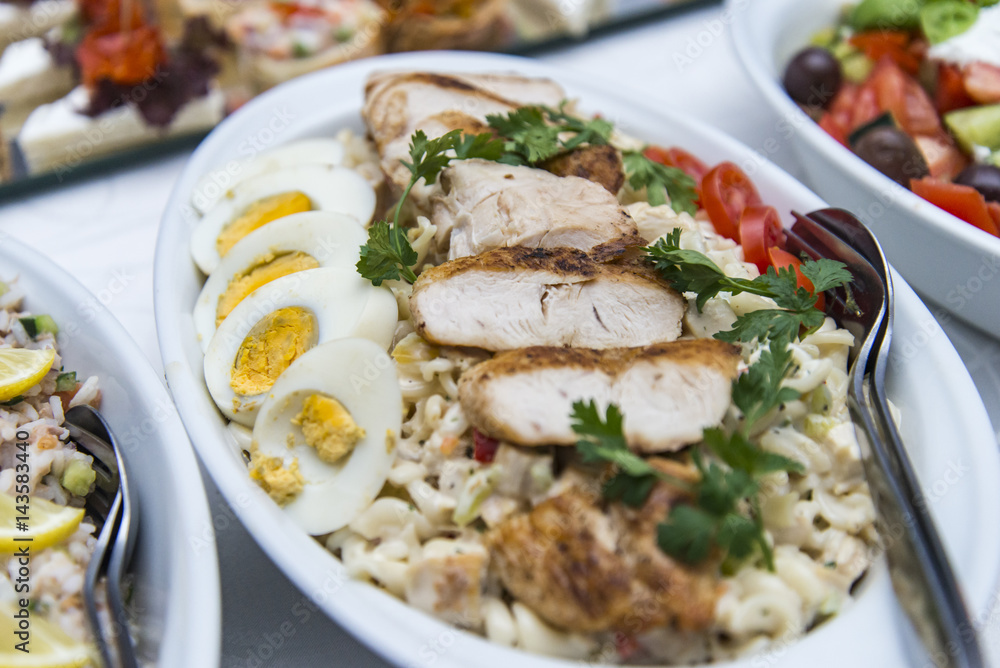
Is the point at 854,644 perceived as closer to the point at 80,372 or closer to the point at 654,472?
the point at 654,472

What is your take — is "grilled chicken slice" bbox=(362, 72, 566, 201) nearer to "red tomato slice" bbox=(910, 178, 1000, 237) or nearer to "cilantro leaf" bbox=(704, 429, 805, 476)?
"cilantro leaf" bbox=(704, 429, 805, 476)

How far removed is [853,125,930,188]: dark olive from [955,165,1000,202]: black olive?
0.53 feet

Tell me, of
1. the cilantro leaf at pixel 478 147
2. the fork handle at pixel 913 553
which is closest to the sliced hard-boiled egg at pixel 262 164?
the cilantro leaf at pixel 478 147

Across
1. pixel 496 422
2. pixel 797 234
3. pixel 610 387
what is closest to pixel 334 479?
pixel 496 422

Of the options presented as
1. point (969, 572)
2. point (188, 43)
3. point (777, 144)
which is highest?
point (969, 572)

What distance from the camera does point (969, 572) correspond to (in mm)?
1696

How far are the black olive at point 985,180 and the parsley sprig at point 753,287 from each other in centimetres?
Result: 121

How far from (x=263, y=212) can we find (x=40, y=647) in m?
1.48

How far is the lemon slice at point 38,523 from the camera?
6.05 feet

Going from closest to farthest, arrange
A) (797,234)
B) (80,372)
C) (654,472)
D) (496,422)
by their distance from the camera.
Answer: (654,472), (496,422), (80,372), (797,234)

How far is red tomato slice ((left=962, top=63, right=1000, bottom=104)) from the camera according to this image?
336cm

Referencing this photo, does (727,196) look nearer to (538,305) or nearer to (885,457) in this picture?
(538,305)

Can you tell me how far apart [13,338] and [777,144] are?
3.43 m

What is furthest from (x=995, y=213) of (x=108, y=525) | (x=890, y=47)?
(x=108, y=525)
